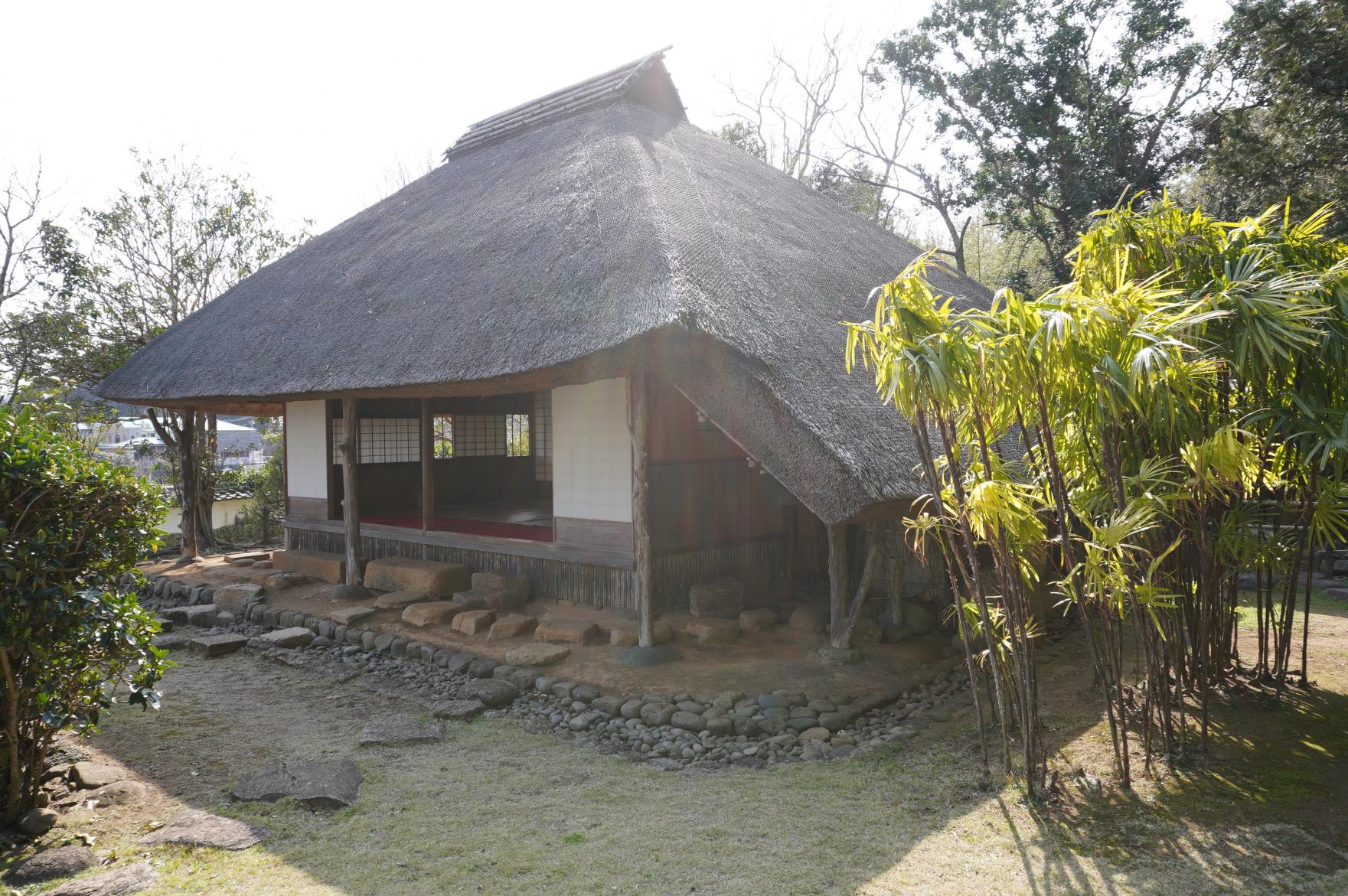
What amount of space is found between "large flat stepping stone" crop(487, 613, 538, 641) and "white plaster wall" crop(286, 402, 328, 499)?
4.39m

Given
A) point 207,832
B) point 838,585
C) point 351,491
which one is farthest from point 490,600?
point 207,832

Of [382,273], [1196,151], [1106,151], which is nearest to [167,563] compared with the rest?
[382,273]

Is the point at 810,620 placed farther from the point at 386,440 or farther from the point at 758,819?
the point at 386,440

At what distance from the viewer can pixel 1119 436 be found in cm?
379

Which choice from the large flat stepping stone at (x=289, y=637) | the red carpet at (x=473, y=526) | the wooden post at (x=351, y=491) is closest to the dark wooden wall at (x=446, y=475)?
the red carpet at (x=473, y=526)

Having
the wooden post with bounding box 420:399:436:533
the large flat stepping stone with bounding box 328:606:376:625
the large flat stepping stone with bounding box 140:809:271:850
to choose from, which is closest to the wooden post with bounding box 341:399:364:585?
the wooden post with bounding box 420:399:436:533

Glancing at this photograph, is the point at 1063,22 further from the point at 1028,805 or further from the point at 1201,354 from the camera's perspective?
the point at 1028,805

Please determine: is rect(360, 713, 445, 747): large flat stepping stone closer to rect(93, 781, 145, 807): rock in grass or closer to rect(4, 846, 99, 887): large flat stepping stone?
rect(93, 781, 145, 807): rock in grass

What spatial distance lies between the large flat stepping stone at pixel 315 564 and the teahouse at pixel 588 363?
0.37m

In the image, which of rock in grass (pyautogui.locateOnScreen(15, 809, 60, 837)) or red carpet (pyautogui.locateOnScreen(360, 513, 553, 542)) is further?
red carpet (pyautogui.locateOnScreen(360, 513, 553, 542))

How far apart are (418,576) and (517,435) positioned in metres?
5.44

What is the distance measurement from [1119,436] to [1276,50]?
9.56 meters

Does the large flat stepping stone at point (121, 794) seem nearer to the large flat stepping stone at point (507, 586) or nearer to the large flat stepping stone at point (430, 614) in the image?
the large flat stepping stone at point (430, 614)

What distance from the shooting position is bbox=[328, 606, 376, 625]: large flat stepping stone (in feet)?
24.7
